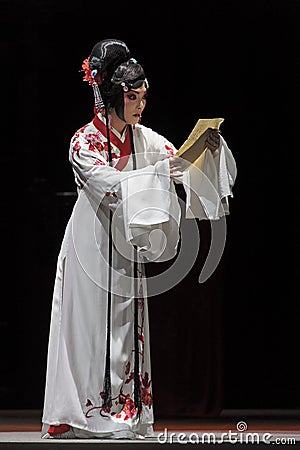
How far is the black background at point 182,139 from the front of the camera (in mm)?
5258

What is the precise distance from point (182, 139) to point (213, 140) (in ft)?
5.35

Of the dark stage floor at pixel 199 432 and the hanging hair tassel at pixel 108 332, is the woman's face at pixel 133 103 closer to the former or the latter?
the hanging hair tassel at pixel 108 332

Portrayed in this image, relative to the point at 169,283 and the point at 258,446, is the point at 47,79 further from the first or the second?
the point at 258,446

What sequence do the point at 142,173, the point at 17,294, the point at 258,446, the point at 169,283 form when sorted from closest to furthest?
the point at 258,446
the point at 142,173
the point at 169,283
the point at 17,294

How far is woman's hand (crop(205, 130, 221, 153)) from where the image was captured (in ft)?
12.1

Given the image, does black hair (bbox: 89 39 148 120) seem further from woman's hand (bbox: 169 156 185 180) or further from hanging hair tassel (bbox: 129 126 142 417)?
hanging hair tassel (bbox: 129 126 142 417)

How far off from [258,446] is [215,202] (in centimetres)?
77

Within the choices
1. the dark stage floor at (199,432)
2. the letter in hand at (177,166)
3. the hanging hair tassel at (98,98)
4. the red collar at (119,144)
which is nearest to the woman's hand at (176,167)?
the letter in hand at (177,166)

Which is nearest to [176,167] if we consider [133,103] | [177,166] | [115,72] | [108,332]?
[177,166]

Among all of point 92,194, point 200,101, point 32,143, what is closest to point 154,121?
point 200,101

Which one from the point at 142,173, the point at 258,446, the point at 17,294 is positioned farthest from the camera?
the point at 17,294

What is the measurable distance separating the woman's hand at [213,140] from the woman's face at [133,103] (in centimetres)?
24

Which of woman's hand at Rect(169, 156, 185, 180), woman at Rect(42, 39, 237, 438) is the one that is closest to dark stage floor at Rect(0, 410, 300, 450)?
woman at Rect(42, 39, 237, 438)

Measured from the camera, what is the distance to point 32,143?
534 cm
